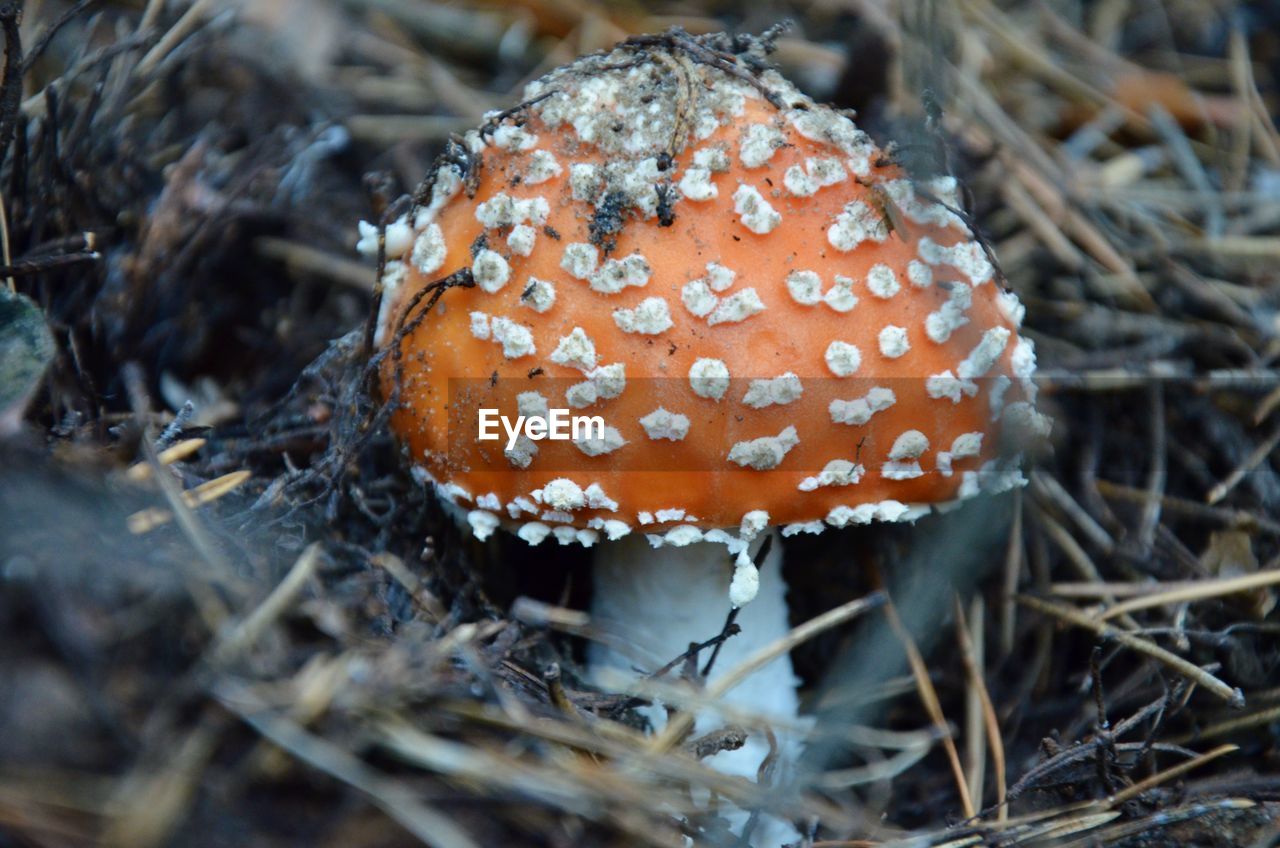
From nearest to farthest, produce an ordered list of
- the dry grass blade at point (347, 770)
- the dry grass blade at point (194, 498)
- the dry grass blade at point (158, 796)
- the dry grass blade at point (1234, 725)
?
1. the dry grass blade at point (158, 796)
2. the dry grass blade at point (347, 770)
3. the dry grass blade at point (194, 498)
4. the dry grass blade at point (1234, 725)

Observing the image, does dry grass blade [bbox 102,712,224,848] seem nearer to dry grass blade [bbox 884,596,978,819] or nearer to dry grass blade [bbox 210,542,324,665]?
dry grass blade [bbox 210,542,324,665]

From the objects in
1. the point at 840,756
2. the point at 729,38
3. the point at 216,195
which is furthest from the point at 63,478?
the point at 840,756

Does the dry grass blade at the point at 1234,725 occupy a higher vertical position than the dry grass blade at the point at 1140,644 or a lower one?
lower

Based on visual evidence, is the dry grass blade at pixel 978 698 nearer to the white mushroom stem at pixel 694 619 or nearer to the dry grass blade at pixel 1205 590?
the dry grass blade at pixel 1205 590

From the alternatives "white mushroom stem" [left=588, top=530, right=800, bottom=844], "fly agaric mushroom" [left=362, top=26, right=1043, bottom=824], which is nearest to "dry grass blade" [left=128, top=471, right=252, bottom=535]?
"fly agaric mushroom" [left=362, top=26, right=1043, bottom=824]

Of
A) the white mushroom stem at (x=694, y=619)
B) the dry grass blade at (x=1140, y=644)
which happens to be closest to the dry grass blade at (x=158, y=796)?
the white mushroom stem at (x=694, y=619)

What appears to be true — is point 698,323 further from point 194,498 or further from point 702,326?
point 194,498
